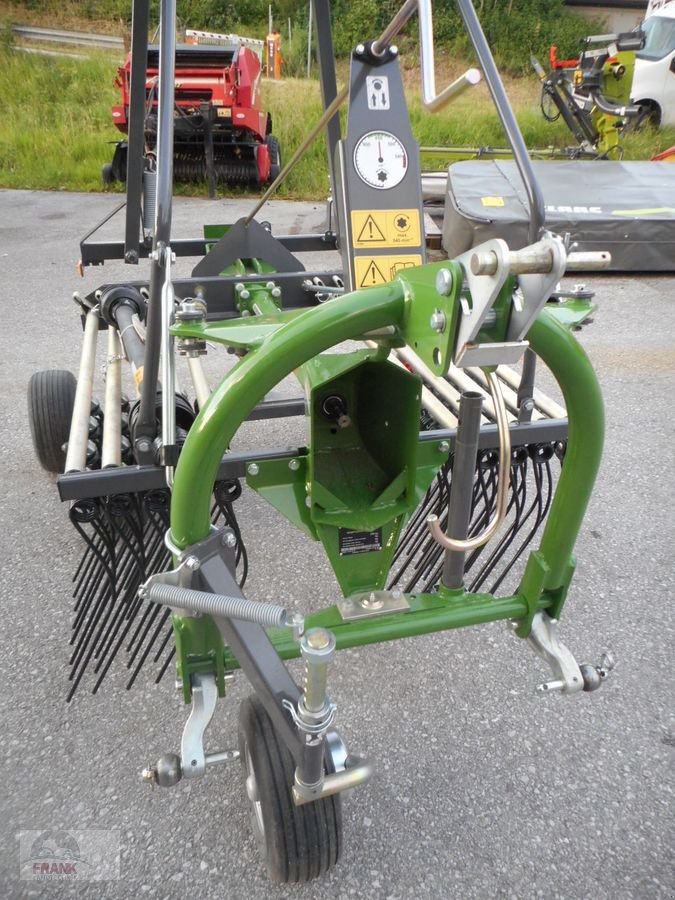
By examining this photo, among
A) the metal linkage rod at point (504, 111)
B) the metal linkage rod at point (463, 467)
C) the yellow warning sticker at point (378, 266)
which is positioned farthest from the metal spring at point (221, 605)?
the yellow warning sticker at point (378, 266)

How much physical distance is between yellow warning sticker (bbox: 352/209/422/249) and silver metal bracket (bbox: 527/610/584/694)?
102 centimetres

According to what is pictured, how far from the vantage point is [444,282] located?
2.83 feet

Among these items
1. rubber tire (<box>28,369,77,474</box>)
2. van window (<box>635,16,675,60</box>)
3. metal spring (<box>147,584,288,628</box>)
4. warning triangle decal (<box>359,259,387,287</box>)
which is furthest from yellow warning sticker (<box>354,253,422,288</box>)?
van window (<box>635,16,675,60</box>)

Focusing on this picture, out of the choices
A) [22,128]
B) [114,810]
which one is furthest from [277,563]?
[22,128]

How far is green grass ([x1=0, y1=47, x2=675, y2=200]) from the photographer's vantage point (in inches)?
323

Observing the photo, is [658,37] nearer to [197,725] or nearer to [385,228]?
[385,228]

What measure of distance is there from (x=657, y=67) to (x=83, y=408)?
983 centimetres

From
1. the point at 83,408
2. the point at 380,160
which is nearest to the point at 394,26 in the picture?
the point at 380,160

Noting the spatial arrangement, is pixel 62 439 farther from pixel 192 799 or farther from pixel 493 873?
pixel 493 873

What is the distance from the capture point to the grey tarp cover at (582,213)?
4.77m

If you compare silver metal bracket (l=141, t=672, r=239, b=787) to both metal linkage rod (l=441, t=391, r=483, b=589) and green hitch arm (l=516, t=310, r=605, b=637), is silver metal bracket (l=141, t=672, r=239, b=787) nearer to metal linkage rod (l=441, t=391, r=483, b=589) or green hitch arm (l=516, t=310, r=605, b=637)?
metal linkage rod (l=441, t=391, r=483, b=589)

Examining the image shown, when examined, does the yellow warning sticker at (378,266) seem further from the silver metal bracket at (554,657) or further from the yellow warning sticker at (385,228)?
the silver metal bracket at (554,657)

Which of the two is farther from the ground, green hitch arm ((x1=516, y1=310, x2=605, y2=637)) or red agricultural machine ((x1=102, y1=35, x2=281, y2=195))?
red agricultural machine ((x1=102, y1=35, x2=281, y2=195))

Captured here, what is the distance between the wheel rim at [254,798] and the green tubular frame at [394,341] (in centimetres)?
19
